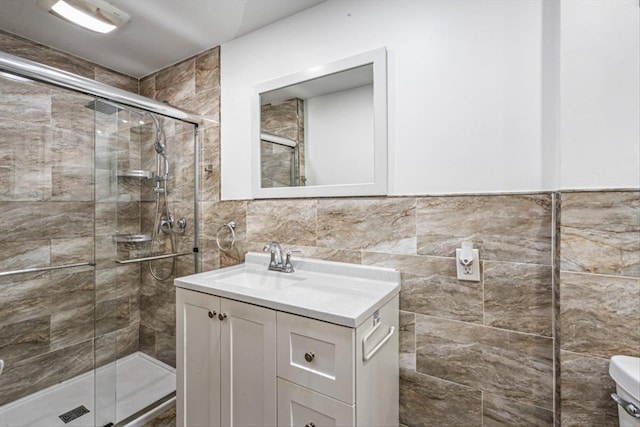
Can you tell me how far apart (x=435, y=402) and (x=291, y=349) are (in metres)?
0.70

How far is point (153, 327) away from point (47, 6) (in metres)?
1.99

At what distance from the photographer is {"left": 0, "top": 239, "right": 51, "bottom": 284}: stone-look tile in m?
1.53

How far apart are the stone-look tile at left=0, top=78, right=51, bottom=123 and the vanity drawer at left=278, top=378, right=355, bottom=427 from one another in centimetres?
177

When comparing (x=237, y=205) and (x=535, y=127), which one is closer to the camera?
(x=535, y=127)

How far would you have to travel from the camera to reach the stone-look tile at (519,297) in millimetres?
1078

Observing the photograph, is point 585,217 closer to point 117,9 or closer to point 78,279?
point 117,9

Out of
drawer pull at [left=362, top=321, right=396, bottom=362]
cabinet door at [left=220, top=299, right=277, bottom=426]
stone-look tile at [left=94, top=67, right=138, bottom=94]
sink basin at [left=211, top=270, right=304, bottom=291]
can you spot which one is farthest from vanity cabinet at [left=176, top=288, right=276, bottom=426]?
stone-look tile at [left=94, top=67, right=138, bottom=94]

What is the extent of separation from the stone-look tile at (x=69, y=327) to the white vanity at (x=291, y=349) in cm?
81

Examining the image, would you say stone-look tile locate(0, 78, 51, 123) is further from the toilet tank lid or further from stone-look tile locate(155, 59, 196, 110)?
the toilet tank lid

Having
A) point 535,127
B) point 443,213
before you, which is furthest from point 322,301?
point 535,127

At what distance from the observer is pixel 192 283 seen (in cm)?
136

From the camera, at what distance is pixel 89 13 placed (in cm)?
156

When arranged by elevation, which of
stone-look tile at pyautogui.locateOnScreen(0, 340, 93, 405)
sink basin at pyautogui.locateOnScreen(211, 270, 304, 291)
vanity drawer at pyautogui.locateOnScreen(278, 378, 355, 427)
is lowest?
stone-look tile at pyautogui.locateOnScreen(0, 340, 93, 405)

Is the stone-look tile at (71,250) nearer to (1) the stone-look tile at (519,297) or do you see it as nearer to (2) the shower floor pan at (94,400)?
(2) the shower floor pan at (94,400)
